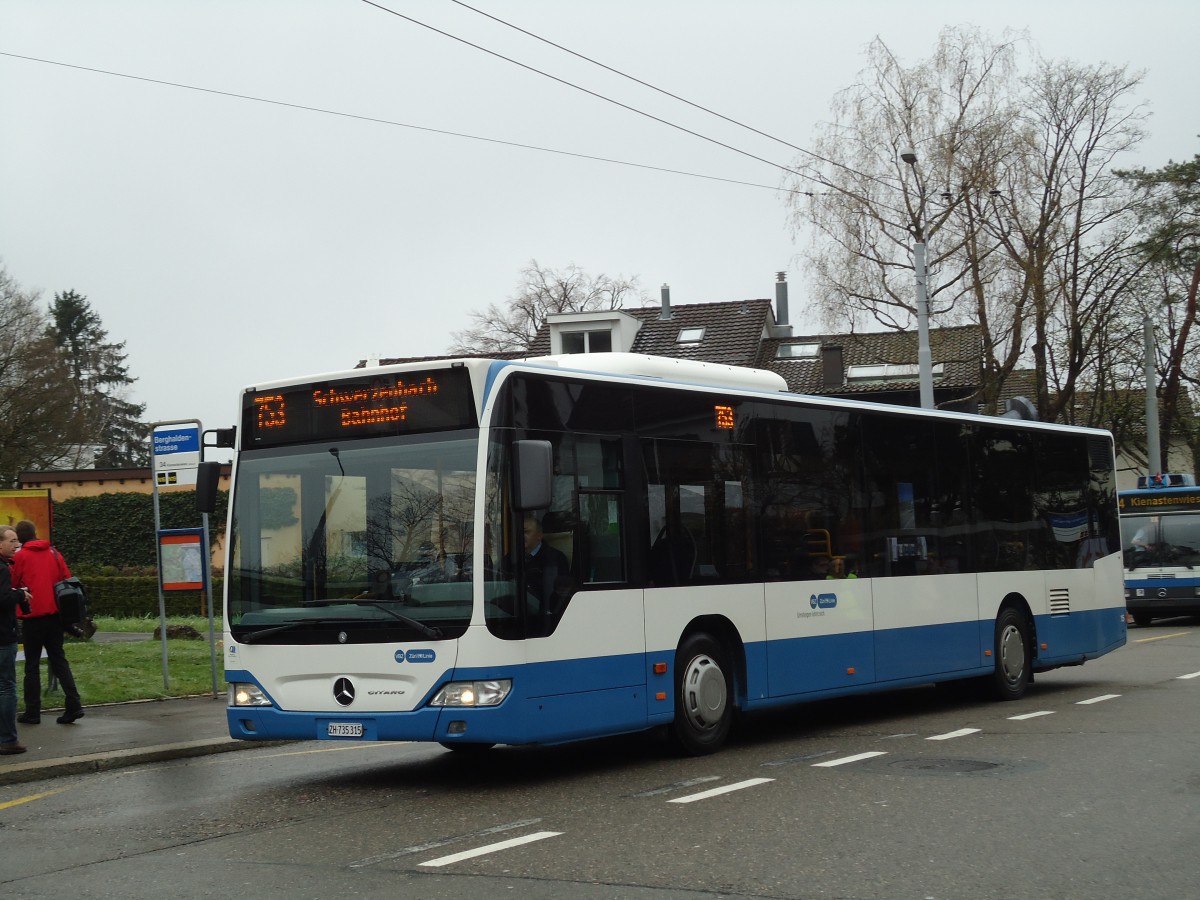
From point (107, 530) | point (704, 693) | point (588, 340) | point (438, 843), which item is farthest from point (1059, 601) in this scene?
point (107, 530)

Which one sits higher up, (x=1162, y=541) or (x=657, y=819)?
(x=1162, y=541)

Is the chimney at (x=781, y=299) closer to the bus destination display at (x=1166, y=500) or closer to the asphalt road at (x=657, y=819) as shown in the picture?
the bus destination display at (x=1166, y=500)

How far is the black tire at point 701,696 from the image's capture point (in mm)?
11242

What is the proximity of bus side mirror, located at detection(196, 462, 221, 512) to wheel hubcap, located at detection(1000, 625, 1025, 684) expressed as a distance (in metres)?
8.45

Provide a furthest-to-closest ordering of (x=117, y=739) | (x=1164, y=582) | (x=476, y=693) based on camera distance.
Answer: (x=1164, y=582), (x=117, y=739), (x=476, y=693)

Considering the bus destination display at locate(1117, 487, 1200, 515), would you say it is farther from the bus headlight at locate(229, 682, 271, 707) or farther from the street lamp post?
the bus headlight at locate(229, 682, 271, 707)

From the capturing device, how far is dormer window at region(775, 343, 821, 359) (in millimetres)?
54469

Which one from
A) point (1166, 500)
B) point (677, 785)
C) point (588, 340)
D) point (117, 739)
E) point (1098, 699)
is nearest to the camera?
point (677, 785)

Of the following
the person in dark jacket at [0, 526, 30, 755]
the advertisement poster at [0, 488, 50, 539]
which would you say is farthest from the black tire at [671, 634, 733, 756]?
the advertisement poster at [0, 488, 50, 539]

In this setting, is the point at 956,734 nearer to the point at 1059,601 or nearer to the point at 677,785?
the point at 677,785

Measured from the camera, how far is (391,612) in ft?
32.7

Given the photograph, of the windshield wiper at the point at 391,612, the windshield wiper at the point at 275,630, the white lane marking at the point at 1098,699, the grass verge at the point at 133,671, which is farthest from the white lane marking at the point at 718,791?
the grass verge at the point at 133,671

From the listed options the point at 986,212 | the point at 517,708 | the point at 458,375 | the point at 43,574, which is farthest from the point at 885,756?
the point at 986,212

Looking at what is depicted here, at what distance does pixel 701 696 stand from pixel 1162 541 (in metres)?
23.4
